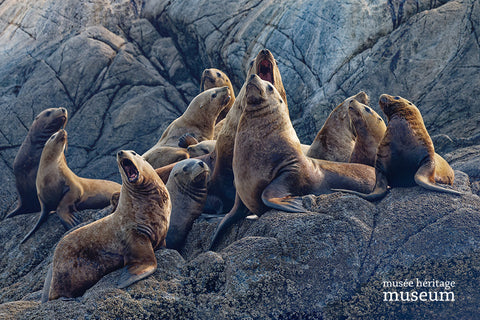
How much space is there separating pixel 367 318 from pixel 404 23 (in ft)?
31.6

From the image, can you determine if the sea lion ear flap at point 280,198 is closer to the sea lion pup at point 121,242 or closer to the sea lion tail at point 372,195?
the sea lion tail at point 372,195

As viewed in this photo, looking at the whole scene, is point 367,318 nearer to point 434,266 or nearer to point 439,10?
point 434,266

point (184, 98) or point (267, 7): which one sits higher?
point (267, 7)

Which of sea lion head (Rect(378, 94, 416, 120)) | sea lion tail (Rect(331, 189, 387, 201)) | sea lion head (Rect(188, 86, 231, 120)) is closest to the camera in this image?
sea lion tail (Rect(331, 189, 387, 201))

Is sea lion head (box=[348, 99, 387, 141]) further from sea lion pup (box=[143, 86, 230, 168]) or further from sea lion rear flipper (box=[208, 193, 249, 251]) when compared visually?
sea lion pup (box=[143, 86, 230, 168])

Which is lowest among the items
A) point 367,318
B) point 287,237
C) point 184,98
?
point 184,98

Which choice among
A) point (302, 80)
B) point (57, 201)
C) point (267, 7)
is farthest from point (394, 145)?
point (267, 7)

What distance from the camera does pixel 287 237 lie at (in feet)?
16.7

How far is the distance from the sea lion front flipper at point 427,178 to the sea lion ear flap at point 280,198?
130cm

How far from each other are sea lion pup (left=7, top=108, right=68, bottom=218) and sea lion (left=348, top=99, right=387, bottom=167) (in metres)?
6.37

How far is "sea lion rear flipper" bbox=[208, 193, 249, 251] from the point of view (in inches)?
252

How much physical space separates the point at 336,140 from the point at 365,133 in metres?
0.60

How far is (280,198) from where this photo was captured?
592 centimetres

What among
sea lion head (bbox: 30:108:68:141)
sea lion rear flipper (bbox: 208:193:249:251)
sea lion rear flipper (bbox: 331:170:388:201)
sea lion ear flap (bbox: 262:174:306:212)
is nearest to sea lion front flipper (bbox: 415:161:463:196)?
sea lion rear flipper (bbox: 331:170:388:201)
